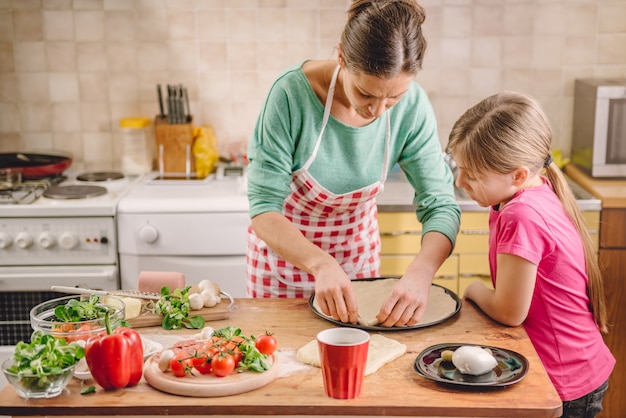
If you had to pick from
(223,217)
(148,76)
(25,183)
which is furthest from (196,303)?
(148,76)

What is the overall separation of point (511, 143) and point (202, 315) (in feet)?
2.54

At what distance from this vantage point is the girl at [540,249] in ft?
5.67

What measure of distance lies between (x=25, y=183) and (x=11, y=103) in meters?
0.50

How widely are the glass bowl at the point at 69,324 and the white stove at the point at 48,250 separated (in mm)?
1380

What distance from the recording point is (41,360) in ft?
4.66

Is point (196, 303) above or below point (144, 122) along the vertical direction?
Answer: below

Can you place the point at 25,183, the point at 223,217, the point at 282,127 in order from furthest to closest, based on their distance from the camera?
the point at 25,183 → the point at 223,217 → the point at 282,127

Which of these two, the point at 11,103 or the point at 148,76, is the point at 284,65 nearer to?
the point at 148,76

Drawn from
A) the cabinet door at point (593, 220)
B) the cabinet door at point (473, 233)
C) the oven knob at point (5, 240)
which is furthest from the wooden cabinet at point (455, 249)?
the oven knob at point (5, 240)

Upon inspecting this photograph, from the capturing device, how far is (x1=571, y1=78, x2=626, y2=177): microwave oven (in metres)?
3.18

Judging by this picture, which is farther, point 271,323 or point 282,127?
point 282,127

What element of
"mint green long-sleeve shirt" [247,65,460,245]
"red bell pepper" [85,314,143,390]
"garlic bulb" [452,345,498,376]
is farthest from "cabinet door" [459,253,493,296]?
"red bell pepper" [85,314,143,390]

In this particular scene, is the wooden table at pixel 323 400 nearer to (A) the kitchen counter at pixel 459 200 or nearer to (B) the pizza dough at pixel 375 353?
(B) the pizza dough at pixel 375 353

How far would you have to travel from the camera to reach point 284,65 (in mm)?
3543
